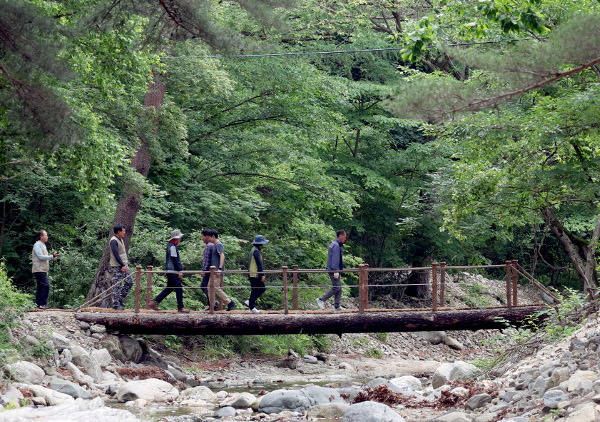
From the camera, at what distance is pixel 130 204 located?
1670cm

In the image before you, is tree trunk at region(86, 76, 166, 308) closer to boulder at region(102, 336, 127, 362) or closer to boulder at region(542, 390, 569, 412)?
boulder at region(102, 336, 127, 362)

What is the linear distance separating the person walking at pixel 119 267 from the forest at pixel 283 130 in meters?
0.77

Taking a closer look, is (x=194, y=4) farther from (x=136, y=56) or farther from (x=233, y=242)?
(x=233, y=242)

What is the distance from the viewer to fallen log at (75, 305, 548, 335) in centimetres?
1382

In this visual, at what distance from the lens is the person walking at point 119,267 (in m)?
14.0

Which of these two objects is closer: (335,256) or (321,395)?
(321,395)

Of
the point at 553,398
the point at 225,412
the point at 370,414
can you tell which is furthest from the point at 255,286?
the point at 553,398

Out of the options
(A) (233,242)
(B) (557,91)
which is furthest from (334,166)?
(B) (557,91)

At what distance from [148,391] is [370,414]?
4.30m

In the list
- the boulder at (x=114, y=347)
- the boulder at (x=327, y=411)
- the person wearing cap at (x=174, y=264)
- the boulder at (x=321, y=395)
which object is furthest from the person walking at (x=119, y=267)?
the boulder at (x=327, y=411)

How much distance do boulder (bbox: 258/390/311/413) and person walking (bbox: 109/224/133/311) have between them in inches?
170

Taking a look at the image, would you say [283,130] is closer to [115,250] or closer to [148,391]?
[115,250]

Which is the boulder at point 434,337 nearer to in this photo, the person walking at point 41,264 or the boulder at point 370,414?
the person walking at point 41,264

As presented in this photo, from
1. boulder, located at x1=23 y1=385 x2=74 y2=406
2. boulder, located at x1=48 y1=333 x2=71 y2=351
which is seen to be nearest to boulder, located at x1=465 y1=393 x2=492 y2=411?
boulder, located at x1=23 y1=385 x2=74 y2=406
